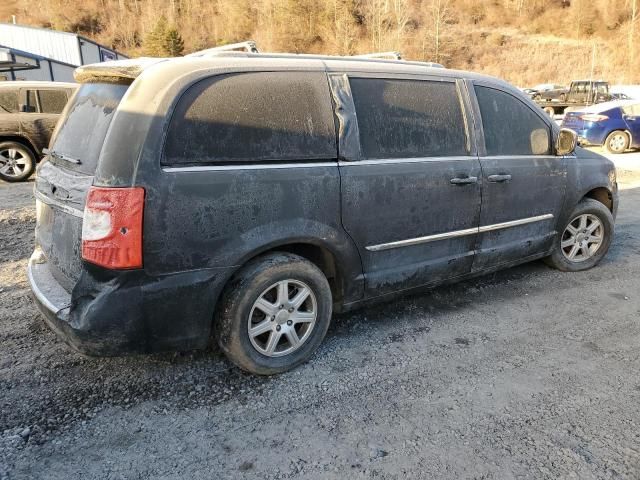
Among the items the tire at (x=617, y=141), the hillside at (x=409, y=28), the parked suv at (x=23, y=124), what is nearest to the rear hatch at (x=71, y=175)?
the parked suv at (x=23, y=124)

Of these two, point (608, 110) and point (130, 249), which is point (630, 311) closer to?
point (130, 249)

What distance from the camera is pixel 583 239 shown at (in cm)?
475

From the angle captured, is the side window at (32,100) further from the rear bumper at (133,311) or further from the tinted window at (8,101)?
the rear bumper at (133,311)

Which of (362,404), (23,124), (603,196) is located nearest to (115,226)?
(362,404)

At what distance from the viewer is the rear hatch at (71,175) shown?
2.64m

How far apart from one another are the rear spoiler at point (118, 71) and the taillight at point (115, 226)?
2.26ft

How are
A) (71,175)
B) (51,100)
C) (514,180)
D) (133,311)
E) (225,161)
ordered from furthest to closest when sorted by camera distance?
(51,100)
(514,180)
(71,175)
(225,161)
(133,311)

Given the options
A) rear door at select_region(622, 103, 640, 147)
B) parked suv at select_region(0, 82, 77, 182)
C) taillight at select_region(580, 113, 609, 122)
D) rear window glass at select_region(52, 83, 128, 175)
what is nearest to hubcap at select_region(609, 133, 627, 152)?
rear door at select_region(622, 103, 640, 147)

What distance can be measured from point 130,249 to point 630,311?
144 inches

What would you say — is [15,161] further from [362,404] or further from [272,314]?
[362,404]

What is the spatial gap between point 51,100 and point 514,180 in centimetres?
889

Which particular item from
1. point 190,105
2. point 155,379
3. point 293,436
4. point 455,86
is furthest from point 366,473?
point 455,86

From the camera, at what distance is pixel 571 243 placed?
469 centimetres

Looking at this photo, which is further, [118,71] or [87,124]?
[87,124]
